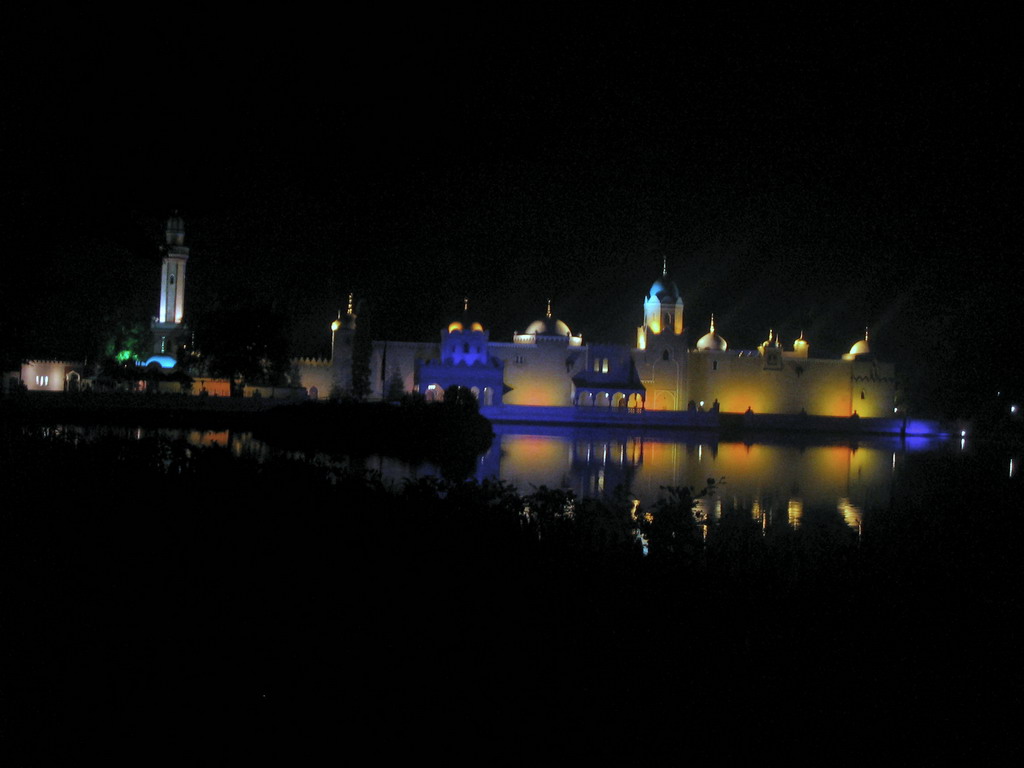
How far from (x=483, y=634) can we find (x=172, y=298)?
44.4 metres

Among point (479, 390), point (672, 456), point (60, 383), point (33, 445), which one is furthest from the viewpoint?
point (479, 390)

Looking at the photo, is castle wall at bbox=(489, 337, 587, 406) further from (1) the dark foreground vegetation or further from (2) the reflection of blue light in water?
(1) the dark foreground vegetation

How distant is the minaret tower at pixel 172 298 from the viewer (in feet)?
143

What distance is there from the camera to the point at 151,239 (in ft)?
23.6

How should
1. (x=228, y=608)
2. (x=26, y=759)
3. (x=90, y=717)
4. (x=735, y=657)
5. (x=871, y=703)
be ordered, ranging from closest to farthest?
(x=26, y=759)
(x=90, y=717)
(x=871, y=703)
(x=735, y=657)
(x=228, y=608)

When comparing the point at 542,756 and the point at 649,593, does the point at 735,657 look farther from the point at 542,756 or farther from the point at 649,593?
the point at 542,756

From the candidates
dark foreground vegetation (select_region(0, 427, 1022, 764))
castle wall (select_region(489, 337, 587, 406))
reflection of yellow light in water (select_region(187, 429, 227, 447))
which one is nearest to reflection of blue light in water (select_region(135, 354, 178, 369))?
castle wall (select_region(489, 337, 587, 406))

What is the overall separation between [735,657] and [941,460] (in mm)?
21904

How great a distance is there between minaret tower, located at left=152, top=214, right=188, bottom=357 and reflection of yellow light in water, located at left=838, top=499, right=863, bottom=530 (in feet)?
122

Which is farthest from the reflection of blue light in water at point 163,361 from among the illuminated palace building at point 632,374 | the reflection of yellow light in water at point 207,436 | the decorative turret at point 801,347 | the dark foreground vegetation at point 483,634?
the dark foreground vegetation at point 483,634

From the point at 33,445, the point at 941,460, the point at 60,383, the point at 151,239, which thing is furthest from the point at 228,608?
the point at 60,383

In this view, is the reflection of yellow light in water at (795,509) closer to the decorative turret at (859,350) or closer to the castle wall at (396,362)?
the castle wall at (396,362)

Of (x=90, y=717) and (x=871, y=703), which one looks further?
(x=871, y=703)

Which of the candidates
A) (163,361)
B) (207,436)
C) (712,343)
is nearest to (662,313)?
(712,343)
